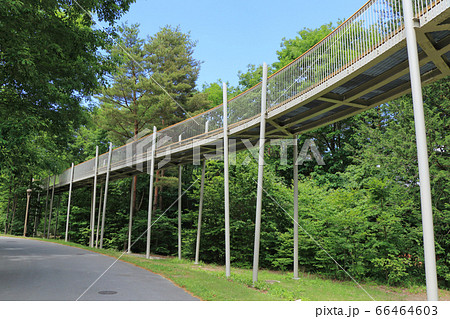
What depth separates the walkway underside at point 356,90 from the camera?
6504 mm

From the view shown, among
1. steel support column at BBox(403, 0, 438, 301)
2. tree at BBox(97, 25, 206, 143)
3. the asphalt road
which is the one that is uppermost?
tree at BBox(97, 25, 206, 143)

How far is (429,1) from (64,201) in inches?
1723

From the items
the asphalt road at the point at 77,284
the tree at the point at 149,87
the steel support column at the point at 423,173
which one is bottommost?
the asphalt road at the point at 77,284

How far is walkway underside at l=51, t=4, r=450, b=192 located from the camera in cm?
650

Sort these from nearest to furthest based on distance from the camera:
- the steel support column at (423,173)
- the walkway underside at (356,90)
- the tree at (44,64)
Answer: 1. the steel support column at (423,173)
2. the walkway underside at (356,90)
3. the tree at (44,64)

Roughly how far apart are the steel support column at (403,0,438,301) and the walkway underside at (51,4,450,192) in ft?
1.18

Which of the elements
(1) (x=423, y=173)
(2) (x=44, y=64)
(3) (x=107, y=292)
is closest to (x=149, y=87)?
(2) (x=44, y=64)

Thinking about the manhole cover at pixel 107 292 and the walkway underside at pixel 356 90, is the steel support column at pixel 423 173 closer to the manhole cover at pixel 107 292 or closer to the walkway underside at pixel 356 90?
the walkway underside at pixel 356 90

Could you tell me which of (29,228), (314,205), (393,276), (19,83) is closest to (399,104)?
(314,205)

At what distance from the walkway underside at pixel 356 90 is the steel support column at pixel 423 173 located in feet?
1.18

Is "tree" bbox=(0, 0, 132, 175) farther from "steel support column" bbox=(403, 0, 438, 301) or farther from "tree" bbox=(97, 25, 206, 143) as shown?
"tree" bbox=(97, 25, 206, 143)

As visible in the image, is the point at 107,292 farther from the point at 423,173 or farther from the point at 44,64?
the point at 44,64

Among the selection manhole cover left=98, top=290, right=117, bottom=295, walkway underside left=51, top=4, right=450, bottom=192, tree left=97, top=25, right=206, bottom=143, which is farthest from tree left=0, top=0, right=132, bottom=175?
tree left=97, top=25, right=206, bottom=143

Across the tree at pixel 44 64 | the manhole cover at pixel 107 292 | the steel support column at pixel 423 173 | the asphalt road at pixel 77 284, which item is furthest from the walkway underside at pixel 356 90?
the manhole cover at pixel 107 292
